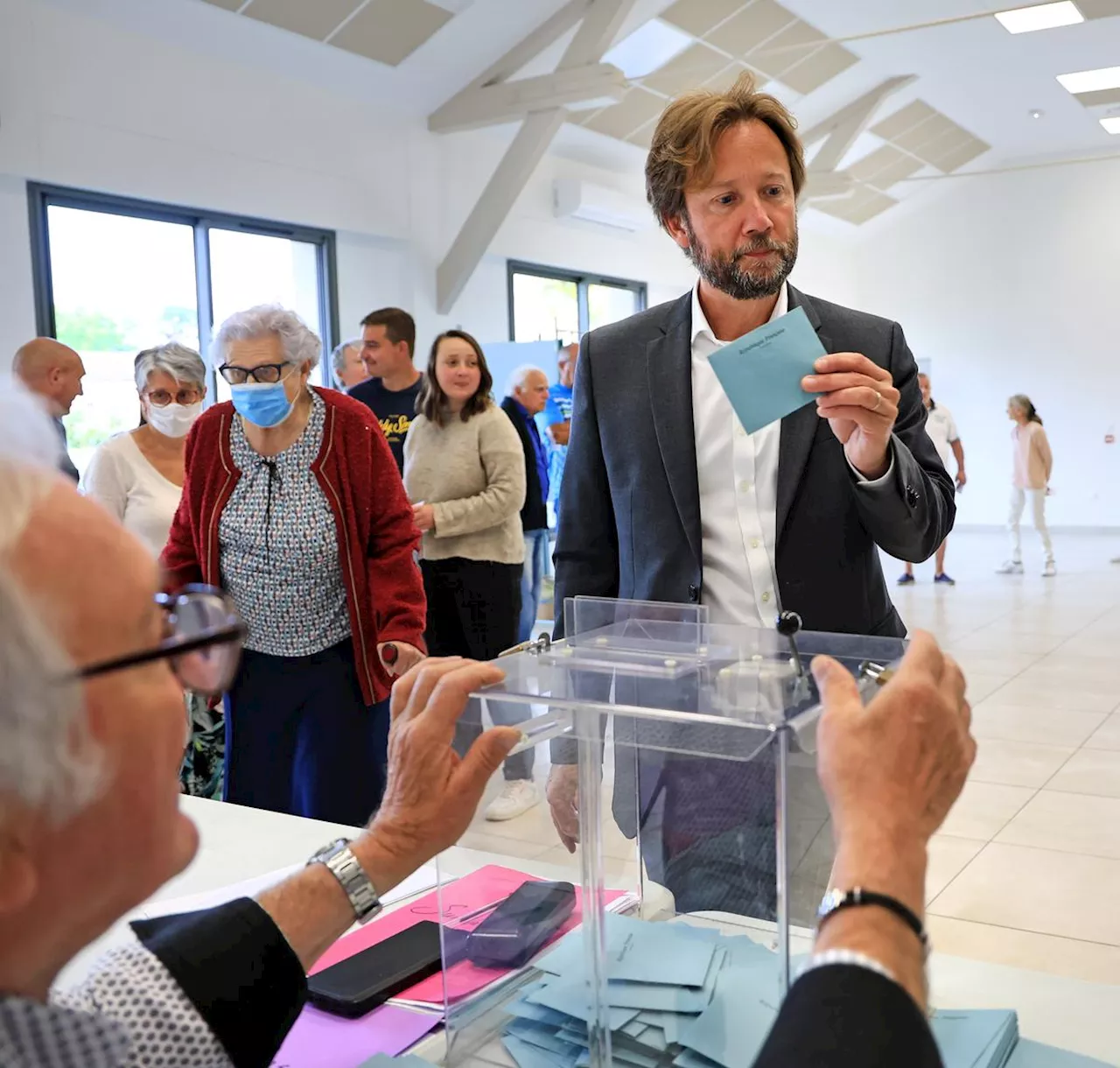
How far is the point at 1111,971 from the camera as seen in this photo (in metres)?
2.81

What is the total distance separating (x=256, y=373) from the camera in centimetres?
263

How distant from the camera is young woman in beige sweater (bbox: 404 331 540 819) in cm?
428

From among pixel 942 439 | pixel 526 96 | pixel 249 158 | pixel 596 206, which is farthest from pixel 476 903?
pixel 596 206

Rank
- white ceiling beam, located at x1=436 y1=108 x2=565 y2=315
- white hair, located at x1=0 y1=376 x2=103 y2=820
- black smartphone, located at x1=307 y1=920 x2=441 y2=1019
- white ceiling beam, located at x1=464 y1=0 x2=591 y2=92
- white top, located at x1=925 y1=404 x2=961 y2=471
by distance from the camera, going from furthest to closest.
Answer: white top, located at x1=925 y1=404 x2=961 y2=471, white ceiling beam, located at x1=436 y1=108 x2=565 y2=315, white ceiling beam, located at x1=464 y1=0 x2=591 y2=92, black smartphone, located at x1=307 y1=920 x2=441 y2=1019, white hair, located at x1=0 y1=376 x2=103 y2=820

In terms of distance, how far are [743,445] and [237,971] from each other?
3.88 ft

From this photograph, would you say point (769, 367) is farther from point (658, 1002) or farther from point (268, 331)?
point (268, 331)

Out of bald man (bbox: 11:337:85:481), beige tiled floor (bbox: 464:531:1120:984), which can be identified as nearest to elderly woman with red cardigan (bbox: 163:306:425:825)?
beige tiled floor (bbox: 464:531:1120:984)

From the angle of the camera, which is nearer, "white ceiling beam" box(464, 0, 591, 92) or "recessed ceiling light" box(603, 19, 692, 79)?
"white ceiling beam" box(464, 0, 591, 92)

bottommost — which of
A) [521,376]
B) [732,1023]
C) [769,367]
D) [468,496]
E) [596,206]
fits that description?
[732,1023]

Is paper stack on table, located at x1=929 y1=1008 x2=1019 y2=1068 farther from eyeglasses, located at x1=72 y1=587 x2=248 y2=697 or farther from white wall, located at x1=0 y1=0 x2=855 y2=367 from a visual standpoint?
white wall, located at x1=0 y1=0 x2=855 y2=367

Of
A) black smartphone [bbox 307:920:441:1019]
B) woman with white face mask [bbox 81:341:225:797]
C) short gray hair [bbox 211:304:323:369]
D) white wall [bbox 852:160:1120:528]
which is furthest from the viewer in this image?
white wall [bbox 852:160:1120:528]

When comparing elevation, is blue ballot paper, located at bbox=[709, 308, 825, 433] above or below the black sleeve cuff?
above

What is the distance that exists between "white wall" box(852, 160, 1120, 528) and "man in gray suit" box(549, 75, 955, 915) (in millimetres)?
14086

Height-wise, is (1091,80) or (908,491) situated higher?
(1091,80)
